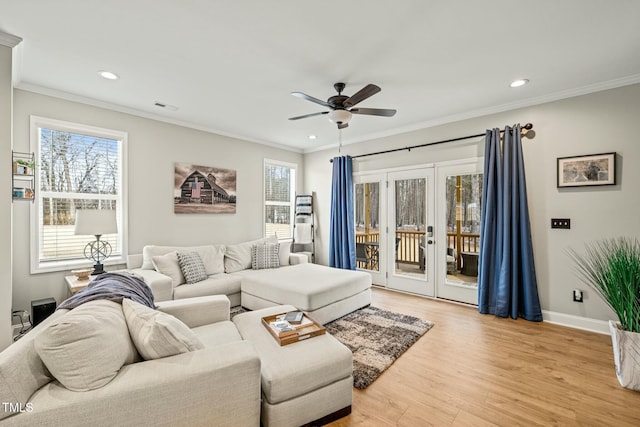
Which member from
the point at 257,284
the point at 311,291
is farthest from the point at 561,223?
the point at 257,284

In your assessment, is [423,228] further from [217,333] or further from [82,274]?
[82,274]

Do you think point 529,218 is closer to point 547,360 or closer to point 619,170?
point 619,170

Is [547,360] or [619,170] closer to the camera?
[547,360]

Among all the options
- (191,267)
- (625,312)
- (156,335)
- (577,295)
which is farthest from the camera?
(191,267)

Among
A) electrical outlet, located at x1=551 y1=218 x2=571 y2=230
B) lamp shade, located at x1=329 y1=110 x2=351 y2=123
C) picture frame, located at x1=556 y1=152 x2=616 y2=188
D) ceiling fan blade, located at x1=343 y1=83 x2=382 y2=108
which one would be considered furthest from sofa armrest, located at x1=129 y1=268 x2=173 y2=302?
picture frame, located at x1=556 y1=152 x2=616 y2=188

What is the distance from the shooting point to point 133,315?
151cm

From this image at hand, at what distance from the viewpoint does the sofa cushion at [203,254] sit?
3684 millimetres

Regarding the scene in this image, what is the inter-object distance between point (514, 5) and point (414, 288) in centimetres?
378

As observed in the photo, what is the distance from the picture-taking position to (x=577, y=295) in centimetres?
325

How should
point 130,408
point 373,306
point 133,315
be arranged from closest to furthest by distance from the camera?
point 130,408 < point 133,315 < point 373,306

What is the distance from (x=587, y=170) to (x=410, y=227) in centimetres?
225

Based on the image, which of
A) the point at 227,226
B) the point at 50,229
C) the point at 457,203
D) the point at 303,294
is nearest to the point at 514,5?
the point at 457,203

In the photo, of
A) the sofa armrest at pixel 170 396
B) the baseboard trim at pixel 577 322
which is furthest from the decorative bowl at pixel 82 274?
the baseboard trim at pixel 577 322

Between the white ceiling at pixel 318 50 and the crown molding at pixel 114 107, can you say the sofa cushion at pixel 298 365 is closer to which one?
the white ceiling at pixel 318 50
